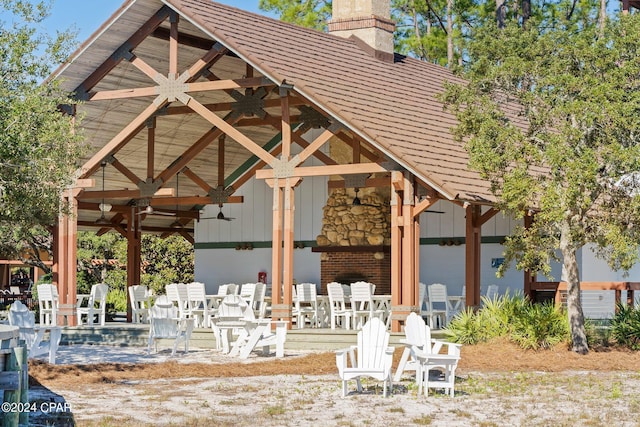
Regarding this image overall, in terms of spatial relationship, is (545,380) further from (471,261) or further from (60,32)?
(60,32)

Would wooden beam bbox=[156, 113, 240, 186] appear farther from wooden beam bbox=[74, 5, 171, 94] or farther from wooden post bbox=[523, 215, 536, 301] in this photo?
wooden post bbox=[523, 215, 536, 301]

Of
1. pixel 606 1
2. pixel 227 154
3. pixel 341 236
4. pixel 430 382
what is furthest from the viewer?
pixel 606 1

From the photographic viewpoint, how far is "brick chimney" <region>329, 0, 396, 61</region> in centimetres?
2444

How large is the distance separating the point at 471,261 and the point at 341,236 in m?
4.98

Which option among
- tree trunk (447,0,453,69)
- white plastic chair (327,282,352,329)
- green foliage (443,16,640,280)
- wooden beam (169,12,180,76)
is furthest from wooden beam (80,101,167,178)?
tree trunk (447,0,453,69)

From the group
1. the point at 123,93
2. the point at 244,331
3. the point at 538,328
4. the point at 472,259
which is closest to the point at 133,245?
the point at 123,93

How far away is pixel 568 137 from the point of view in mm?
16109

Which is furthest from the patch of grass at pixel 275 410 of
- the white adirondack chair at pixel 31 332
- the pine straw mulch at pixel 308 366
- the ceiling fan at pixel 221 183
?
the ceiling fan at pixel 221 183

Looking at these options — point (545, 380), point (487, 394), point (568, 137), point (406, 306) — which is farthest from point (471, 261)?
point (487, 394)

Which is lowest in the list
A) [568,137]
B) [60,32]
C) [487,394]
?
[487,394]

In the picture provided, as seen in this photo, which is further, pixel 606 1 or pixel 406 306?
pixel 606 1

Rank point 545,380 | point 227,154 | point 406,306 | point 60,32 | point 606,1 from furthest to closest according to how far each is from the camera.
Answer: point 606,1 < point 227,154 < point 406,306 < point 60,32 < point 545,380

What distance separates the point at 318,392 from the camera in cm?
1288

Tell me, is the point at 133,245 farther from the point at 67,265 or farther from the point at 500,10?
the point at 500,10
